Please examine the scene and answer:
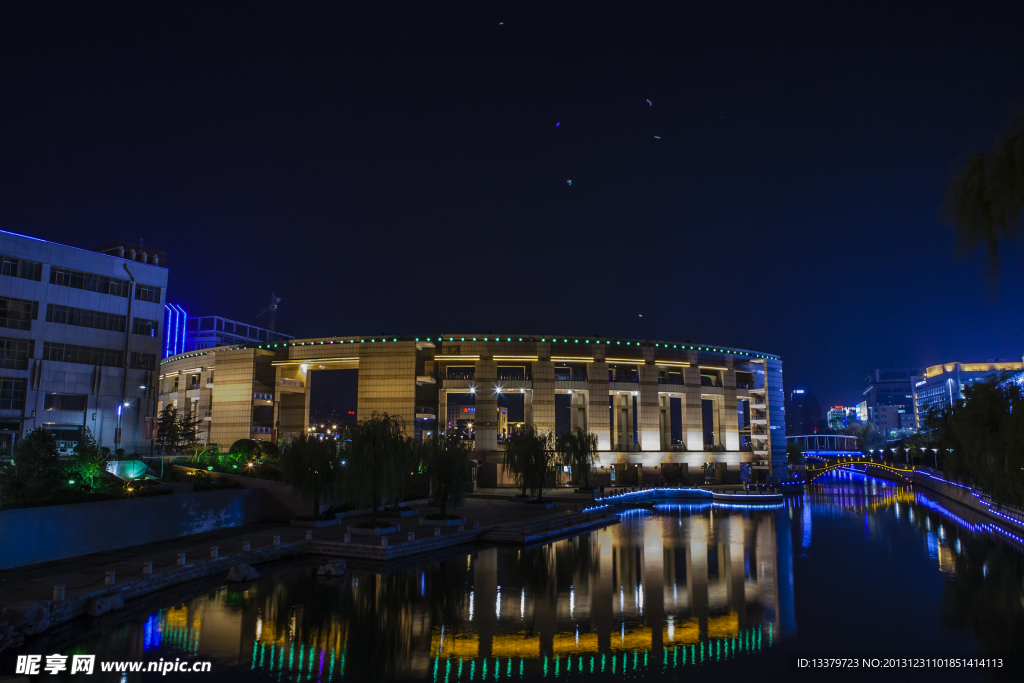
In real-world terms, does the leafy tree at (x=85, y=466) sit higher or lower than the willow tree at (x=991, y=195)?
lower

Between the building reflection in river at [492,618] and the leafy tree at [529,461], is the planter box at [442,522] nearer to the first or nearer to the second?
the building reflection in river at [492,618]

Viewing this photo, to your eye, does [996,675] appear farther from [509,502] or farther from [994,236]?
[509,502]

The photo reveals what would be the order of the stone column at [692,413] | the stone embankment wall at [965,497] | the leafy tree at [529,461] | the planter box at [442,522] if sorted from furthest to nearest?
the stone column at [692,413], the leafy tree at [529,461], the stone embankment wall at [965,497], the planter box at [442,522]

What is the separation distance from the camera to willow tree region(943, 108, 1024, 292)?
24.9ft

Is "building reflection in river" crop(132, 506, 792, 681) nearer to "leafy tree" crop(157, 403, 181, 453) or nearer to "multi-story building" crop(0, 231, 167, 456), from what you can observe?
"multi-story building" crop(0, 231, 167, 456)

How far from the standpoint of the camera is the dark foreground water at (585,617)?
1535cm

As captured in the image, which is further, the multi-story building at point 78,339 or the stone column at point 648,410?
the stone column at point 648,410

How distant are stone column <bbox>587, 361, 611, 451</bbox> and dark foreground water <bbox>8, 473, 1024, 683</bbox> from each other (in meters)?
33.2

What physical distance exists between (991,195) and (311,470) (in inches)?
1251

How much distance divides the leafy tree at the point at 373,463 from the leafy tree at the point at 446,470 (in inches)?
127

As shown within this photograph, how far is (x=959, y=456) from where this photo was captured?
159ft

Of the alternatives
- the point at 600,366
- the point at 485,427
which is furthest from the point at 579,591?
the point at 600,366

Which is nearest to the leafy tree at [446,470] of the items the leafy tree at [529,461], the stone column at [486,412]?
the leafy tree at [529,461]

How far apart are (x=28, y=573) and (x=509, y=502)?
32.5m
